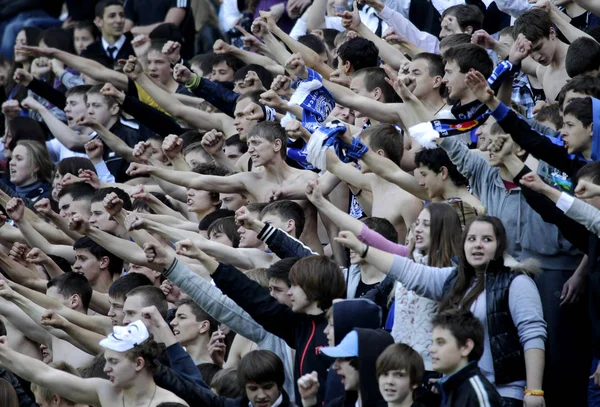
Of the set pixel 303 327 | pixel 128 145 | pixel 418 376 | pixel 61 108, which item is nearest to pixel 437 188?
pixel 303 327

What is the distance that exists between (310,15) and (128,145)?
9.05 ft

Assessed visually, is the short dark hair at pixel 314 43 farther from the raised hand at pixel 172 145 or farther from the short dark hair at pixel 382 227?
the short dark hair at pixel 382 227

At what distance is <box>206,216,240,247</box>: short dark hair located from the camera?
8.40 m

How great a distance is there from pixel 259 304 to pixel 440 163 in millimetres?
1510

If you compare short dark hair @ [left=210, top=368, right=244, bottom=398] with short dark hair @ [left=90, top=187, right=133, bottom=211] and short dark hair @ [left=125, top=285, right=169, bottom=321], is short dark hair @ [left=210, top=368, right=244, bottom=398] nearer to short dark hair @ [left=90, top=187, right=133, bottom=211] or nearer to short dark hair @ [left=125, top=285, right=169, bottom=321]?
short dark hair @ [left=125, top=285, right=169, bottom=321]

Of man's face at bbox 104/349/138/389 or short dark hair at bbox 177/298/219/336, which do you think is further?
short dark hair at bbox 177/298/219/336

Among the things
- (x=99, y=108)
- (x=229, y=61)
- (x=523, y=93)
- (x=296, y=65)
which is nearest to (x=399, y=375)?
(x=296, y=65)

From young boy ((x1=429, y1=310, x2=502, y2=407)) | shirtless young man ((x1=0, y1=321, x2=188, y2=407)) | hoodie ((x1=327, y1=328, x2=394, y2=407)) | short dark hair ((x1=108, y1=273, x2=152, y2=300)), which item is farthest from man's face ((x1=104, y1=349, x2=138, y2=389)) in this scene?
young boy ((x1=429, y1=310, x2=502, y2=407))

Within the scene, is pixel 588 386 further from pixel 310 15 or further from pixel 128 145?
pixel 310 15

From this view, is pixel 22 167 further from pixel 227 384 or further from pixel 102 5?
pixel 227 384

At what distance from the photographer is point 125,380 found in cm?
657

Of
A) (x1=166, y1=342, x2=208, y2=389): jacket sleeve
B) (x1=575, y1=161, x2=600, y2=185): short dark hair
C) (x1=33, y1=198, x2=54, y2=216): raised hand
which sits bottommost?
(x1=33, y1=198, x2=54, y2=216): raised hand

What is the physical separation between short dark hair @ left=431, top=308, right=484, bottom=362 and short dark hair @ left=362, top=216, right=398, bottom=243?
151 cm

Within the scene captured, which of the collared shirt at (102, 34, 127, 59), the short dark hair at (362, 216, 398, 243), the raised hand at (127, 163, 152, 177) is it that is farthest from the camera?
the collared shirt at (102, 34, 127, 59)
